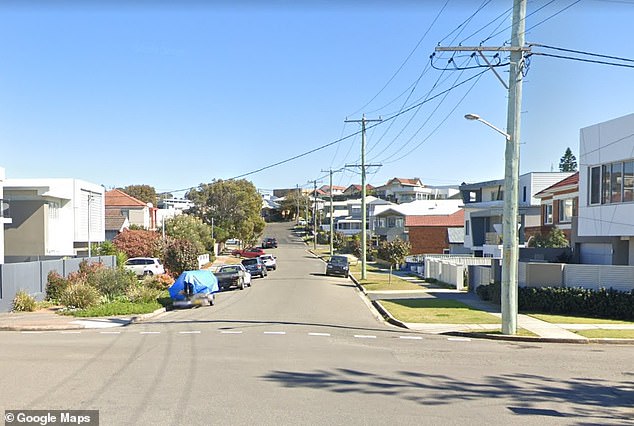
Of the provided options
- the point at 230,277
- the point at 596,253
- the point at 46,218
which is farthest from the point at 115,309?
the point at 596,253

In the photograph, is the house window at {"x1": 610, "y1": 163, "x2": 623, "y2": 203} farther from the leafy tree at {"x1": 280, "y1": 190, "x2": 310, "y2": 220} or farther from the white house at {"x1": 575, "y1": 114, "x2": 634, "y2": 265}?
the leafy tree at {"x1": 280, "y1": 190, "x2": 310, "y2": 220}

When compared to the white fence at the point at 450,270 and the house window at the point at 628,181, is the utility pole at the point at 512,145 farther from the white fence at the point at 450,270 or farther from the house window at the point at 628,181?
the white fence at the point at 450,270

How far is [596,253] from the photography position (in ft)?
97.8

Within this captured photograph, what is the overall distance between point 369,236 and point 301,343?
3590 inches

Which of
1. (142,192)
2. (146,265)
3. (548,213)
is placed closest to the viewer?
(146,265)

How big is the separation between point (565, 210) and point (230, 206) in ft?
181

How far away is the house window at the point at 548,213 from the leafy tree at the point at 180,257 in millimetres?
24676

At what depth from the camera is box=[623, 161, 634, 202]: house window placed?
985 inches

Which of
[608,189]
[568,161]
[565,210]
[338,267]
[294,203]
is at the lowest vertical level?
[338,267]

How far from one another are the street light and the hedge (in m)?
6.41

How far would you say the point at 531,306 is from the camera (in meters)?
25.6

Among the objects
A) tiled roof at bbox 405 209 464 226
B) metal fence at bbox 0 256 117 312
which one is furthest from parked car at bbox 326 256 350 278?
tiled roof at bbox 405 209 464 226

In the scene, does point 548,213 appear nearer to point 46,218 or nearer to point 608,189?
point 608,189

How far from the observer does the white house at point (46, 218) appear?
39.2 metres
